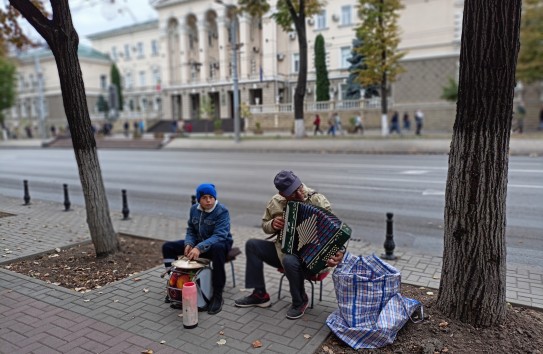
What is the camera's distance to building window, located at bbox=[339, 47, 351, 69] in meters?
26.6

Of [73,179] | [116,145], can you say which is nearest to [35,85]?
[116,145]

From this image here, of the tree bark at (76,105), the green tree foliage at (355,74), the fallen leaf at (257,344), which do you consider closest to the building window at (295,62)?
the green tree foliage at (355,74)

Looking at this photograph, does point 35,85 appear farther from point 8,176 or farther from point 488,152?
point 488,152

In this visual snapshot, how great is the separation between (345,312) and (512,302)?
6.36ft

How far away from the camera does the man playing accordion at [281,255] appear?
3.99 m

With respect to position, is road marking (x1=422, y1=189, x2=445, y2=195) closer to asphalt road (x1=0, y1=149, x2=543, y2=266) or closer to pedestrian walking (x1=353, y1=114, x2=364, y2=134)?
asphalt road (x1=0, y1=149, x2=543, y2=266)

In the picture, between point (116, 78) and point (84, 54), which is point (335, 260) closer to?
point (116, 78)

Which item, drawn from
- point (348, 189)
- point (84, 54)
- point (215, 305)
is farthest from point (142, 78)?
point (215, 305)

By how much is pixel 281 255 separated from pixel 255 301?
62 centimetres

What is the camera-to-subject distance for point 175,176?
15336mm

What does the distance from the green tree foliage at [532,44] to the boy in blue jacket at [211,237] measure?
30712 millimetres

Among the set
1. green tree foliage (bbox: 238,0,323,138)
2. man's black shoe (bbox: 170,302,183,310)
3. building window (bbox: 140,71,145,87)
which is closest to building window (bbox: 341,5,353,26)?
green tree foliage (bbox: 238,0,323,138)

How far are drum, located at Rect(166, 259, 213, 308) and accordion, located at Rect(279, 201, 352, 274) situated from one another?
2.95 feet

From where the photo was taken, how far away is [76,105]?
557cm
